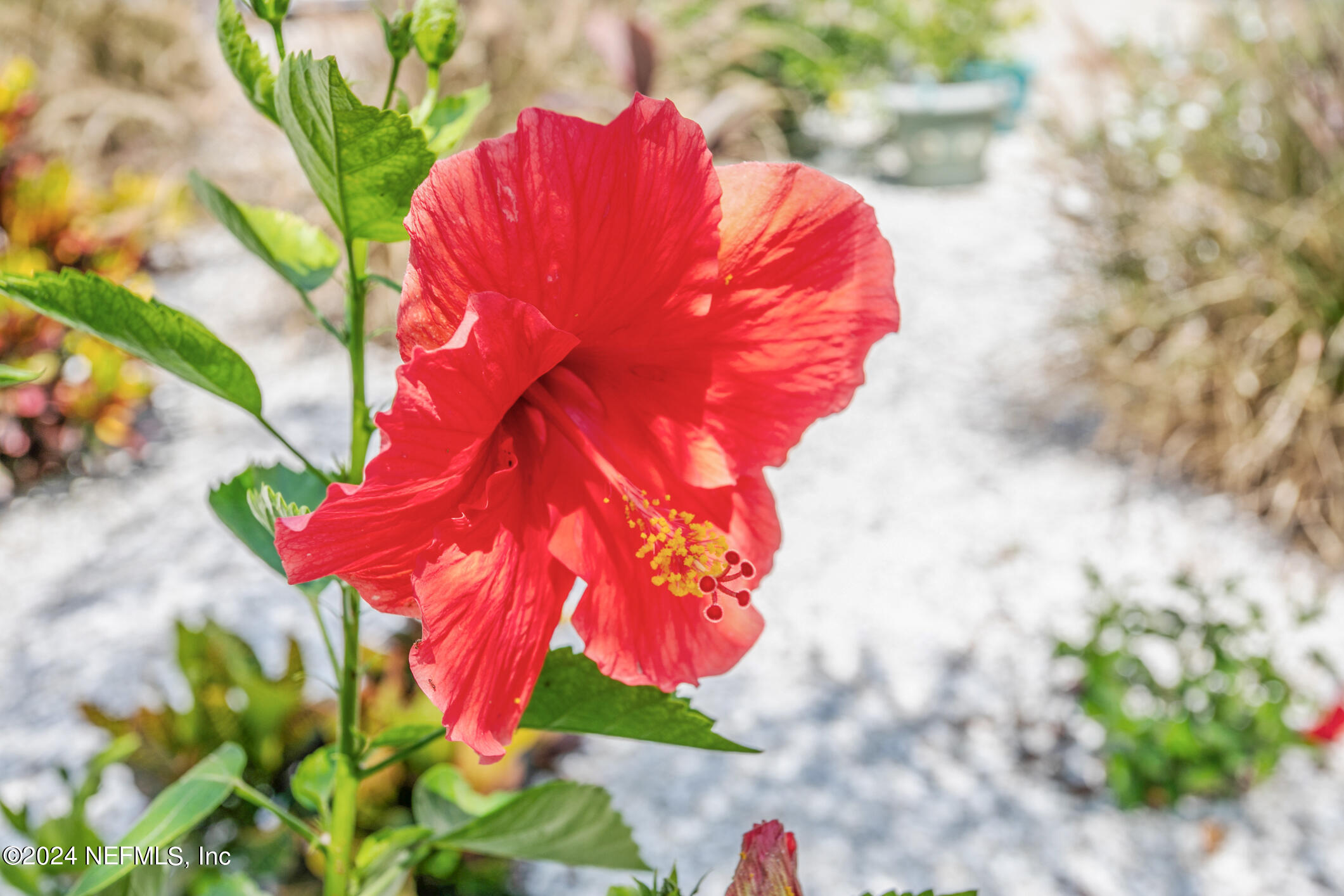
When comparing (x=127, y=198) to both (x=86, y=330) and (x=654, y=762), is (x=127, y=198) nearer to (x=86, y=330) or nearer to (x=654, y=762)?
(x=654, y=762)

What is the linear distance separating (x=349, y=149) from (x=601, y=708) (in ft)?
1.36

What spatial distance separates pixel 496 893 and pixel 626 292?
1554 millimetres

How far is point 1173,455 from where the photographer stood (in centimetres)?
338

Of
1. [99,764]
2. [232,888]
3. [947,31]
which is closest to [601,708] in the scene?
[232,888]

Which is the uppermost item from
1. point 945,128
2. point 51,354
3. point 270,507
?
point 270,507

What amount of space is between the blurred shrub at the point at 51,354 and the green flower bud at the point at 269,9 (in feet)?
9.85

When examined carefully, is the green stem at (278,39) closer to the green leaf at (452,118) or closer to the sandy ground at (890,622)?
the green leaf at (452,118)

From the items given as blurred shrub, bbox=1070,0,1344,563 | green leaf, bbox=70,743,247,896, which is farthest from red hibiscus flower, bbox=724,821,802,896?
blurred shrub, bbox=1070,0,1344,563

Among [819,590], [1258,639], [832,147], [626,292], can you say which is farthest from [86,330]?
[832,147]

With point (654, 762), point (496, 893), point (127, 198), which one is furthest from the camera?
point (127, 198)

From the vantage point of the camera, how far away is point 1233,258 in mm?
3271

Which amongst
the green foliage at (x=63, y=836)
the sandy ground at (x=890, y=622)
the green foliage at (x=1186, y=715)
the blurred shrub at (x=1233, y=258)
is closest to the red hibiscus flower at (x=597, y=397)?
the green foliage at (x=63, y=836)

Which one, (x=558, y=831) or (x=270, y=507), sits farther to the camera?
(x=558, y=831)

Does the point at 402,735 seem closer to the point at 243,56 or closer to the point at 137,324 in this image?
the point at 137,324
